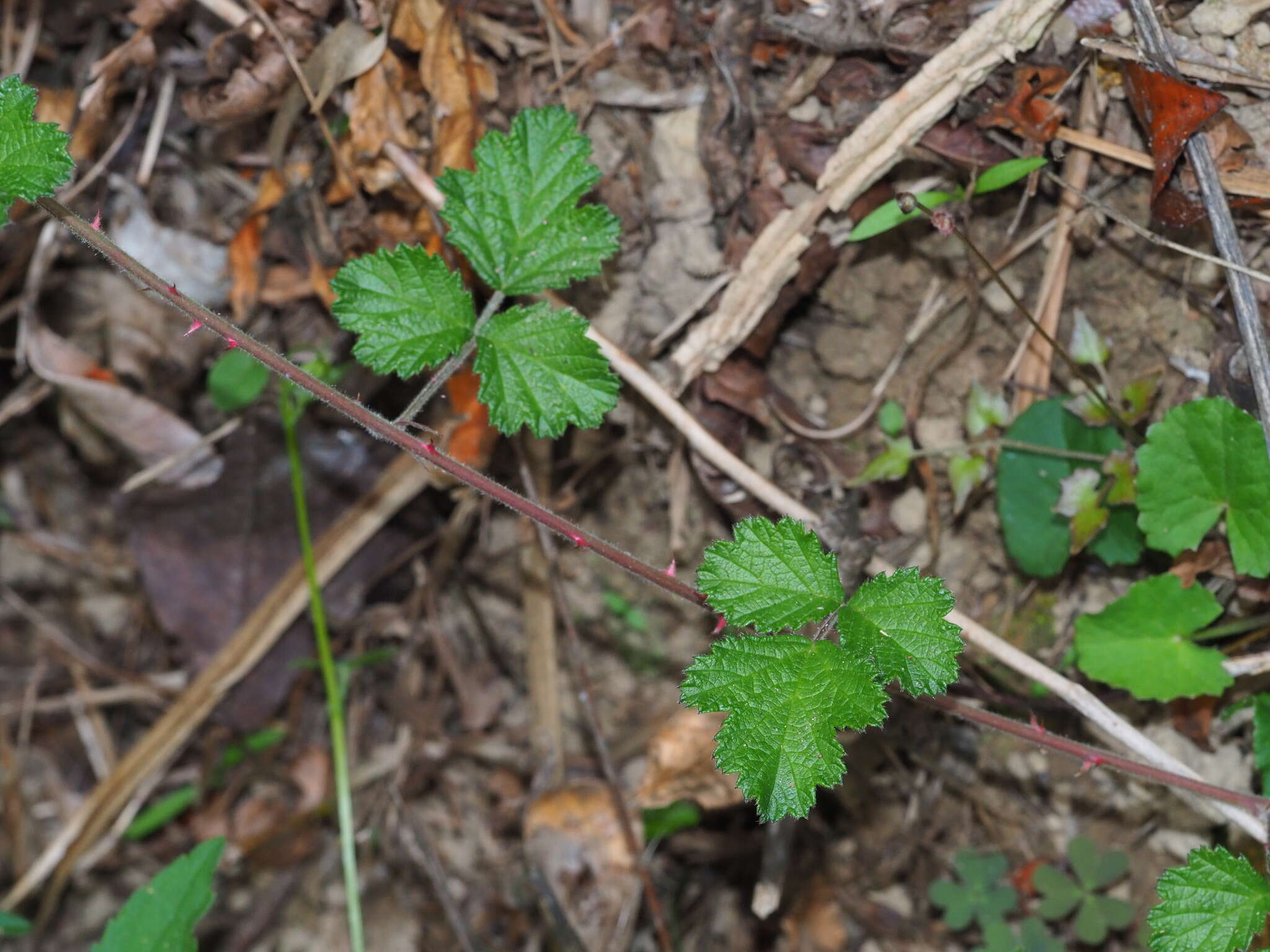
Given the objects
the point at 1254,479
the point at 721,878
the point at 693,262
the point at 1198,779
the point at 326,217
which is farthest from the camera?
the point at 721,878

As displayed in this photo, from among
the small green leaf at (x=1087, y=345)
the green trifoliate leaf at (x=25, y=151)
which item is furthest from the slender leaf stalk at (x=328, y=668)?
the small green leaf at (x=1087, y=345)

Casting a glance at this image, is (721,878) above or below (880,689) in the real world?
below

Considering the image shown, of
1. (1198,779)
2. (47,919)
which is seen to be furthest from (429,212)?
(47,919)

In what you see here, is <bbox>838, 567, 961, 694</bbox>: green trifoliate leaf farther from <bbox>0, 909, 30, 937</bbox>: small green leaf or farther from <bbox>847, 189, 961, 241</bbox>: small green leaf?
<bbox>0, 909, 30, 937</bbox>: small green leaf

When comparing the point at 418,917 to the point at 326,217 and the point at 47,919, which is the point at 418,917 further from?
the point at 326,217

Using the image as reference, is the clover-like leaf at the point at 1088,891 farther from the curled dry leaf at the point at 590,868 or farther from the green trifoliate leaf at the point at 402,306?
the green trifoliate leaf at the point at 402,306

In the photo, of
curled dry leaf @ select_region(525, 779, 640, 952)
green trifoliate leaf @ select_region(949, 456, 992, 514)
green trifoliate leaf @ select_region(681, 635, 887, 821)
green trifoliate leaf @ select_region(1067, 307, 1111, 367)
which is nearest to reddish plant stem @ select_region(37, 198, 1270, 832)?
green trifoliate leaf @ select_region(681, 635, 887, 821)
